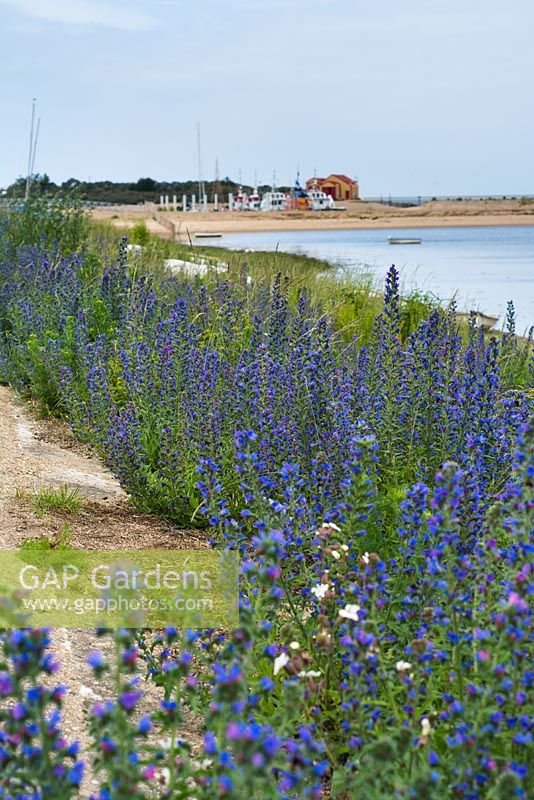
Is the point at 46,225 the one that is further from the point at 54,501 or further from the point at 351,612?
the point at 351,612

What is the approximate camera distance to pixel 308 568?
125 inches

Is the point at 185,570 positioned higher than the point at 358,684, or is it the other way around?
the point at 358,684

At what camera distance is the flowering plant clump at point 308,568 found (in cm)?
170

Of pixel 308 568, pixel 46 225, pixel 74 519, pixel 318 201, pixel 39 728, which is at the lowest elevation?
pixel 74 519

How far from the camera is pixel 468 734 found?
1.83 metres

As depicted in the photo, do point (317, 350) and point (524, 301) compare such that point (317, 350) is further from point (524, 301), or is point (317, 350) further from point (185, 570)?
point (524, 301)

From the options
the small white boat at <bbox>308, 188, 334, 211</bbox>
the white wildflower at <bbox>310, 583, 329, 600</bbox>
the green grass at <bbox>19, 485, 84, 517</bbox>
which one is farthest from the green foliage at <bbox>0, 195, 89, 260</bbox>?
the small white boat at <bbox>308, 188, 334, 211</bbox>

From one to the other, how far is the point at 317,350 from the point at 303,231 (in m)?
77.0

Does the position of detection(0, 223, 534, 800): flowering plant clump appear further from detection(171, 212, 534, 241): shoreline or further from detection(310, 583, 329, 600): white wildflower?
detection(171, 212, 534, 241): shoreline

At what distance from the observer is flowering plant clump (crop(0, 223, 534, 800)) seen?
1.70m

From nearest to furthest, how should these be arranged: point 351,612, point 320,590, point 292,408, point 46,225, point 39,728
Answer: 1. point 39,728
2. point 351,612
3. point 320,590
4. point 292,408
5. point 46,225

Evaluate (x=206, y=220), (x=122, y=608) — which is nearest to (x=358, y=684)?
(x=122, y=608)

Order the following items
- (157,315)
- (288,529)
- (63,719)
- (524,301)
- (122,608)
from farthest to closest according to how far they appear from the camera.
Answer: (524,301) < (157,315) < (122,608) < (288,529) < (63,719)

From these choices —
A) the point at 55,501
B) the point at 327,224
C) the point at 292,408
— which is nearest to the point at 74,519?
the point at 55,501
